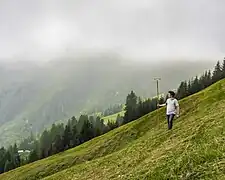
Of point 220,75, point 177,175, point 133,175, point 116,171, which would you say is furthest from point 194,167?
point 220,75

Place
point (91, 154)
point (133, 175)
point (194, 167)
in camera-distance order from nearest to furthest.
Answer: point (194, 167) → point (133, 175) → point (91, 154)

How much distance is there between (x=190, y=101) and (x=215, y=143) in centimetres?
5067

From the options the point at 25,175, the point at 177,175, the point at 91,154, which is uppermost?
the point at 177,175

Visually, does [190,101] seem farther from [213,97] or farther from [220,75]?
[220,75]

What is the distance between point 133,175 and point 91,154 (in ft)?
120

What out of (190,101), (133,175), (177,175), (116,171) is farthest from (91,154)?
(177,175)

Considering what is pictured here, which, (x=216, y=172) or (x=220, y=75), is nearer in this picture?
(x=216, y=172)

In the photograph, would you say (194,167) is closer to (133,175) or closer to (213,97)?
(133,175)

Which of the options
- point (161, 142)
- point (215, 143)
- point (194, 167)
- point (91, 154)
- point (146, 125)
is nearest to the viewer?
point (194, 167)

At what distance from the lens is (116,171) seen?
2967 cm

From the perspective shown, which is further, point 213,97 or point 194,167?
point 213,97

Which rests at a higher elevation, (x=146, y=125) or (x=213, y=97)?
(x=213, y=97)

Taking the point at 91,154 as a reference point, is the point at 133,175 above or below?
above

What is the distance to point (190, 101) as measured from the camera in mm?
72562
